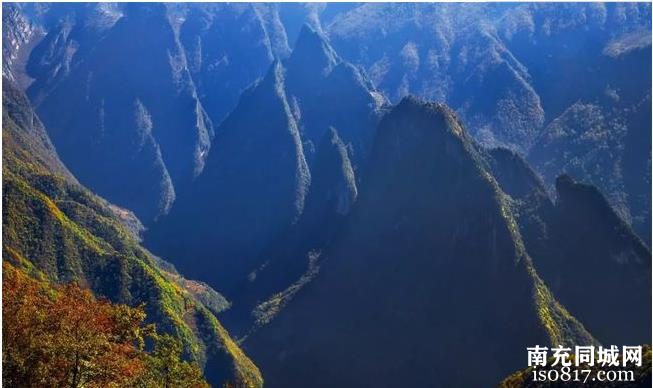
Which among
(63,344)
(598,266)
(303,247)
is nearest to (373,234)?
(303,247)

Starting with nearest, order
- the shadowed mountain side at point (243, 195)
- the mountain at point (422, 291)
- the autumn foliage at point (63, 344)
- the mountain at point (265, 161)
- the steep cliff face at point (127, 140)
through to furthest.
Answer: the autumn foliage at point (63, 344) → the mountain at point (422, 291) → the shadowed mountain side at point (243, 195) → the mountain at point (265, 161) → the steep cliff face at point (127, 140)

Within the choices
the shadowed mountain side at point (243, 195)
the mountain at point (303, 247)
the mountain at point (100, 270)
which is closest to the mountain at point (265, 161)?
the shadowed mountain side at point (243, 195)

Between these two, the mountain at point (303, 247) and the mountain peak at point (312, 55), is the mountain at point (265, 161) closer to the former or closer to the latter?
the mountain peak at point (312, 55)

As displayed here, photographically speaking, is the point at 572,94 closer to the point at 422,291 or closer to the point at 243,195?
the point at 243,195

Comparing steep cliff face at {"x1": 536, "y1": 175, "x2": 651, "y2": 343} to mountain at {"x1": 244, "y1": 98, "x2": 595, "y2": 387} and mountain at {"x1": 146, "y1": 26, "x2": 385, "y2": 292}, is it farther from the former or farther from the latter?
mountain at {"x1": 146, "y1": 26, "x2": 385, "y2": 292}

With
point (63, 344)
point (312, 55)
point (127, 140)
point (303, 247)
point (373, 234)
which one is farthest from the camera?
point (127, 140)

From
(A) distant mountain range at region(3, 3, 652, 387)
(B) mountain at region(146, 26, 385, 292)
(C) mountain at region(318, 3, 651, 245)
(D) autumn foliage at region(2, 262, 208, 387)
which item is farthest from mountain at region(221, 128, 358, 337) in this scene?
(D) autumn foliage at region(2, 262, 208, 387)

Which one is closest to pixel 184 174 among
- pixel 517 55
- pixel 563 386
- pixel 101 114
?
pixel 101 114

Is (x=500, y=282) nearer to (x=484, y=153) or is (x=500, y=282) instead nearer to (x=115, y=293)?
(x=484, y=153)
